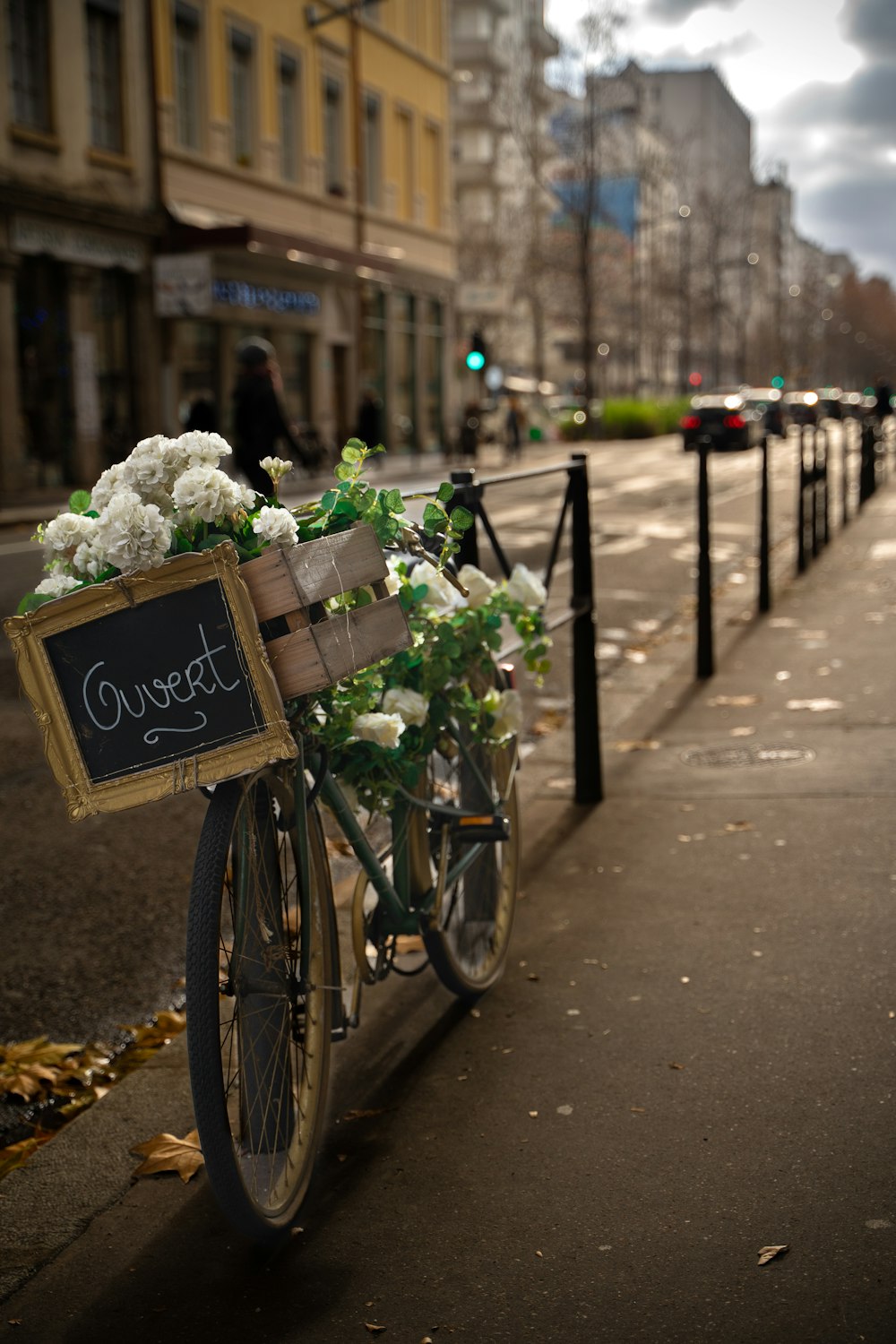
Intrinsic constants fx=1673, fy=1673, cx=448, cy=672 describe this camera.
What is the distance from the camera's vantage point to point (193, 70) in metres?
30.4

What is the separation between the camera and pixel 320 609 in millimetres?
3039

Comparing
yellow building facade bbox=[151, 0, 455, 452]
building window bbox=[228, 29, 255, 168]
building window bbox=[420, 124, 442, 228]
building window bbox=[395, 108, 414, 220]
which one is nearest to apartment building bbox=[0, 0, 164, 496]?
yellow building facade bbox=[151, 0, 455, 452]

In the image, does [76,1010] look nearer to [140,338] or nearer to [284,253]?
[140,338]

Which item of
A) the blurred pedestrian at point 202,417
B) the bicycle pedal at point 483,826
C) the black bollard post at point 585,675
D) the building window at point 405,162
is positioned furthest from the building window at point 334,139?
the bicycle pedal at point 483,826

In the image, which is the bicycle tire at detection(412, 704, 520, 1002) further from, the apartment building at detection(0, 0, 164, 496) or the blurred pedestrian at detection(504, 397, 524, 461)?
the blurred pedestrian at detection(504, 397, 524, 461)

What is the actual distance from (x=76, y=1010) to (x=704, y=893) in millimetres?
1849

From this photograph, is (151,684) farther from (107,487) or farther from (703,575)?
(703,575)

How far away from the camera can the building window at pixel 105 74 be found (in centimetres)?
2711

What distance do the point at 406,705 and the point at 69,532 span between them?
0.92 meters

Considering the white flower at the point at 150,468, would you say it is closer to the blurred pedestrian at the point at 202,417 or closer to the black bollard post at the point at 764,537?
the black bollard post at the point at 764,537

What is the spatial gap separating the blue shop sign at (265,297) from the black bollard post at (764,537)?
1937 centimetres

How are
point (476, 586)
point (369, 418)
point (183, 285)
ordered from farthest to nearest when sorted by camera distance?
point (369, 418) < point (183, 285) < point (476, 586)

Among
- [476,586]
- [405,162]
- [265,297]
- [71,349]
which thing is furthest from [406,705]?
[405,162]

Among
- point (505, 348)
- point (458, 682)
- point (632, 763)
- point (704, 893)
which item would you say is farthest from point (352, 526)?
point (505, 348)
